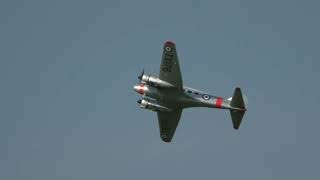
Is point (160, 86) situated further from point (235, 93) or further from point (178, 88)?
point (235, 93)

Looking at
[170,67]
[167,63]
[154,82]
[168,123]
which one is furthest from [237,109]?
[168,123]

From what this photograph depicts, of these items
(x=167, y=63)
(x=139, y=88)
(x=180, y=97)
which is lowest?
(x=180, y=97)

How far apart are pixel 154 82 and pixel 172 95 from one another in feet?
8.09

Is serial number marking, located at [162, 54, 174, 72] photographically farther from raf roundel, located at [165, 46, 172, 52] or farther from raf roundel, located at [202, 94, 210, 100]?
raf roundel, located at [202, 94, 210, 100]

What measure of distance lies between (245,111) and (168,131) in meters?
11.4

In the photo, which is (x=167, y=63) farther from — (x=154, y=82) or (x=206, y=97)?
(x=206, y=97)

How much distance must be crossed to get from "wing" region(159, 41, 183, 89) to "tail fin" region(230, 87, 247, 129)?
580 centimetres

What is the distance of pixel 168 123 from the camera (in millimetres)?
82250

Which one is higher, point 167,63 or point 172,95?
point 167,63

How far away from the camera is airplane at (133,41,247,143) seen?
74375mm

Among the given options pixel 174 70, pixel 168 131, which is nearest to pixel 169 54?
pixel 174 70

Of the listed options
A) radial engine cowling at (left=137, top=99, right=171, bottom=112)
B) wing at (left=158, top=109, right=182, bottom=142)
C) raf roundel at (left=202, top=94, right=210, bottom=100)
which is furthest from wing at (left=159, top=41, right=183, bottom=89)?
wing at (left=158, top=109, right=182, bottom=142)

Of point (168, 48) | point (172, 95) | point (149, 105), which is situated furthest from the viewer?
point (149, 105)

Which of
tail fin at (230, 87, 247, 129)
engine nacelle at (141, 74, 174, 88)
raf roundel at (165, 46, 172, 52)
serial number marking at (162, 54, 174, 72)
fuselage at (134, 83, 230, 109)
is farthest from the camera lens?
fuselage at (134, 83, 230, 109)
